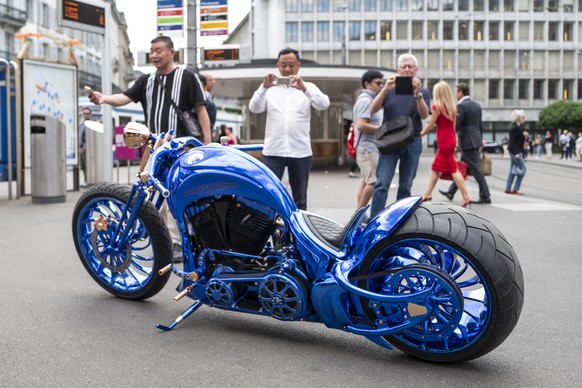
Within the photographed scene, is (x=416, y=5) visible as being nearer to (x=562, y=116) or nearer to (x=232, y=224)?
(x=562, y=116)

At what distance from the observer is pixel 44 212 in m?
10.1

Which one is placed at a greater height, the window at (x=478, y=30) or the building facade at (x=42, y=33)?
the window at (x=478, y=30)

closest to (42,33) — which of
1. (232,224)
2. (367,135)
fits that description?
(367,135)

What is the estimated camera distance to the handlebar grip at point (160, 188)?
3.80 m

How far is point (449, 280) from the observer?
308 cm

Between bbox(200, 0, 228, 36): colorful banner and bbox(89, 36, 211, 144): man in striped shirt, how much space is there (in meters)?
7.16

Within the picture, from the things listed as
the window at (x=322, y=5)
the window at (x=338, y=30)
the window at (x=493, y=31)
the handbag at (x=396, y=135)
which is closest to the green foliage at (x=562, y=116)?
the window at (x=493, y=31)

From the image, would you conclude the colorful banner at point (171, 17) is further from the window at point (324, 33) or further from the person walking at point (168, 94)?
the window at point (324, 33)

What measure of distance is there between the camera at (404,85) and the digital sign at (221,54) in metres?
7.56

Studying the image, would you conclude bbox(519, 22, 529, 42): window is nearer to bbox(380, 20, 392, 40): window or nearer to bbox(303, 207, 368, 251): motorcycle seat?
bbox(380, 20, 392, 40): window

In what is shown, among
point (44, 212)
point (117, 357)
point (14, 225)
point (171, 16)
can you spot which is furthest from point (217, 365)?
point (171, 16)

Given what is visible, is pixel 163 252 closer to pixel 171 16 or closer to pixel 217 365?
pixel 217 365

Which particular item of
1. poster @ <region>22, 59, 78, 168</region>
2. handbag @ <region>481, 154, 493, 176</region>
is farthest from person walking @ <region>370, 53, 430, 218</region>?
poster @ <region>22, 59, 78, 168</region>

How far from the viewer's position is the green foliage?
7188cm
